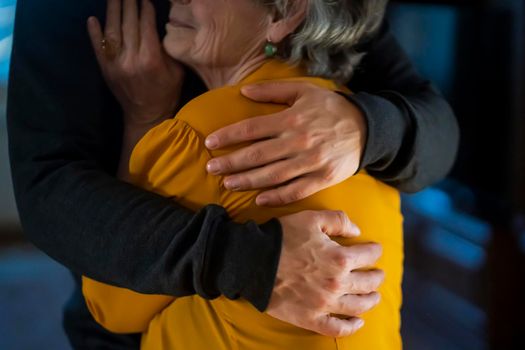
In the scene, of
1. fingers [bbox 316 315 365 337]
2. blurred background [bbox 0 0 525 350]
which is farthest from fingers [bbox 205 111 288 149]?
blurred background [bbox 0 0 525 350]

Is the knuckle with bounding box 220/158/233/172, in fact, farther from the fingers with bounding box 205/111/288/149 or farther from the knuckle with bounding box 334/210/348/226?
the knuckle with bounding box 334/210/348/226

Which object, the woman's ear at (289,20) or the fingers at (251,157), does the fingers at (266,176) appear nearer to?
the fingers at (251,157)

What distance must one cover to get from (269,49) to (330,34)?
8cm

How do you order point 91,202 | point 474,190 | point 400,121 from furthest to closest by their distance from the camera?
point 474,190 → point 400,121 → point 91,202

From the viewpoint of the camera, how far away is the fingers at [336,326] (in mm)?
614

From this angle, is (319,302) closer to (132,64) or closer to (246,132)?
(246,132)

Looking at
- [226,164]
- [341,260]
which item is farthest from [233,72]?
[341,260]

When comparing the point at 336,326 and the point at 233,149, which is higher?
the point at 233,149

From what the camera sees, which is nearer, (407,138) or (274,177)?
(274,177)

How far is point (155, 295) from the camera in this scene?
646 millimetres

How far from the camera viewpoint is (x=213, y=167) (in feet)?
1.99

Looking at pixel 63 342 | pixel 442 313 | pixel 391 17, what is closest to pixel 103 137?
pixel 63 342

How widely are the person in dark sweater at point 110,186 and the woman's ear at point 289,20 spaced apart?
0.09 m

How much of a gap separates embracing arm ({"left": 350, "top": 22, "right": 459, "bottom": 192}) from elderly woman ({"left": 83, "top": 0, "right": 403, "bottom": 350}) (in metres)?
0.04
